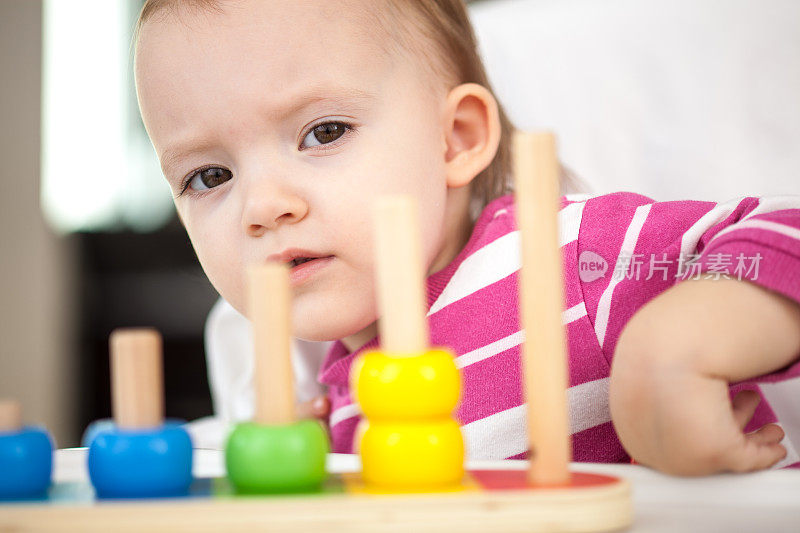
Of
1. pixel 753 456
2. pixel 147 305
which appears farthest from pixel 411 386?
pixel 147 305

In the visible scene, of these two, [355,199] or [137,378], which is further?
[355,199]

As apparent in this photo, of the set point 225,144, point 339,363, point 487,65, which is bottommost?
point 339,363

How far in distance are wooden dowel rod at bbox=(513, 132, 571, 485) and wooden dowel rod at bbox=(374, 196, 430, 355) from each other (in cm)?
4

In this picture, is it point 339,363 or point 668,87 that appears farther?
point 668,87

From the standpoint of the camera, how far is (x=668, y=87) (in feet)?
3.43

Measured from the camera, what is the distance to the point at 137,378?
0.36 m

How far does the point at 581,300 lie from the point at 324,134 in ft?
0.74

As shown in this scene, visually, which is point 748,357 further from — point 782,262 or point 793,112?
point 793,112

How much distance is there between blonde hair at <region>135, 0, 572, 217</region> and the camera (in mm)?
696

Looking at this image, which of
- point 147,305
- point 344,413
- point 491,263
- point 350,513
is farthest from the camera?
point 147,305

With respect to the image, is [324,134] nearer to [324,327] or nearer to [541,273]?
[324,327]

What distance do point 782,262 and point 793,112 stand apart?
584 mm

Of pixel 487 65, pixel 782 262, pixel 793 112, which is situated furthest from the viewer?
pixel 487 65

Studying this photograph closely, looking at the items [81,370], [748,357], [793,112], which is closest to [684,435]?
[748,357]
